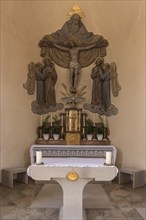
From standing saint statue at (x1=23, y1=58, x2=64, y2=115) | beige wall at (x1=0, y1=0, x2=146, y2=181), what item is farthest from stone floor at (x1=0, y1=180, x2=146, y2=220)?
standing saint statue at (x1=23, y1=58, x2=64, y2=115)

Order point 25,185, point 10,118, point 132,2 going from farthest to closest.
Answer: point 132,2 < point 10,118 < point 25,185

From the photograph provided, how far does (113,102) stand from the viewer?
6.77 metres

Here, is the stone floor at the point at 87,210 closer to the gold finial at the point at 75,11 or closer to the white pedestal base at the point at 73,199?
the white pedestal base at the point at 73,199

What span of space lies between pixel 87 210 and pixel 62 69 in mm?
3885

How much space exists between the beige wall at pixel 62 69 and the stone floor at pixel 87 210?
899 mm

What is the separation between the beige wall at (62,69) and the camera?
6.20 m

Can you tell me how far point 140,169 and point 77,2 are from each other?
4407 millimetres


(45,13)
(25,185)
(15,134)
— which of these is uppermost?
(45,13)

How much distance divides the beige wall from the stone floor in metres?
0.90

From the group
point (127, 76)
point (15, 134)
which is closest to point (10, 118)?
point (15, 134)

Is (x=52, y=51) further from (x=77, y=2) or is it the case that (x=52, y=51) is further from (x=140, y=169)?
(x=140, y=169)

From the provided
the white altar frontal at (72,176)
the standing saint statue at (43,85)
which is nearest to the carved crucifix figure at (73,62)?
the standing saint statue at (43,85)

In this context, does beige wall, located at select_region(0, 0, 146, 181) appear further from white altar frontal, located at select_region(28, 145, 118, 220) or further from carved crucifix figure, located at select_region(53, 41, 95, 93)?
white altar frontal, located at select_region(28, 145, 118, 220)

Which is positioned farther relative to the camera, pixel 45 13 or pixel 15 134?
pixel 45 13
